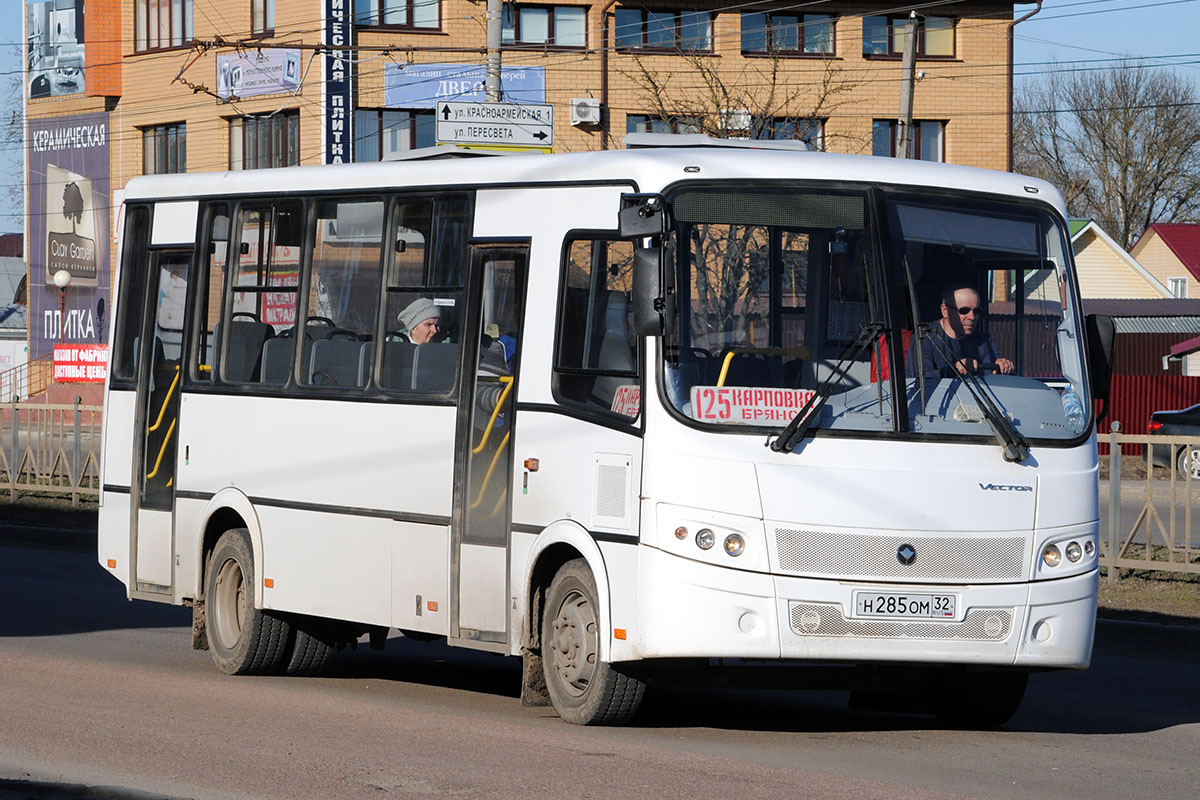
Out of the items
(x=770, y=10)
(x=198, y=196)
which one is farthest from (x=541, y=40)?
(x=198, y=196)

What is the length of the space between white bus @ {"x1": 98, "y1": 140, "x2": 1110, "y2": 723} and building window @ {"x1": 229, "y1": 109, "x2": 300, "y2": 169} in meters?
36.2

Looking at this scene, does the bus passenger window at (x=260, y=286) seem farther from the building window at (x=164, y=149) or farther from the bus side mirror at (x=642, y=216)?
the building window at (x=164, y=149)

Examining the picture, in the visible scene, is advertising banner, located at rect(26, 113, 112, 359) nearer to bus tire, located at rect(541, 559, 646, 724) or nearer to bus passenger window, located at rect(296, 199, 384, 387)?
bus passenger window, located at rect(296, 199, 384, 387)

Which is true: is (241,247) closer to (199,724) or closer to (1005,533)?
(199,724)

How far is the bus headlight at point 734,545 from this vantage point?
9078mm

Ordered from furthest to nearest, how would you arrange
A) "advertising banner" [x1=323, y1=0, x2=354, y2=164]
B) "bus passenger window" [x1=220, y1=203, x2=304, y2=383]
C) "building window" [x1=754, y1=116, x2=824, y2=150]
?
"advertising banner" [x1=323, y1=0, x2=354, y2=164] → "building window" [x1=754, y1=116, x2=824, y2=150] → "bus passenger window" [x1=220, y1=203, x2=304, y2=383]

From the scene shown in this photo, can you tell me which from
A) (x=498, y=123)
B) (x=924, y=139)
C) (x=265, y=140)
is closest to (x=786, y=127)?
(x=924, y=139)

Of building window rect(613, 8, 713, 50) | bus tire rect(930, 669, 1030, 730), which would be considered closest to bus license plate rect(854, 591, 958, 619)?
bus tire rect(930, 669, 1030, 730)

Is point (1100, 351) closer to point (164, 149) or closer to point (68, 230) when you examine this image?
point (164, 149)

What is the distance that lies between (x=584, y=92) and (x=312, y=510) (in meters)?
36.9

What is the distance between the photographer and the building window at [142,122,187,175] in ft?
168

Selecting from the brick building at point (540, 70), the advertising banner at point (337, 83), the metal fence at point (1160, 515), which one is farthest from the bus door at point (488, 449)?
the advertising banner at point (337, 83)

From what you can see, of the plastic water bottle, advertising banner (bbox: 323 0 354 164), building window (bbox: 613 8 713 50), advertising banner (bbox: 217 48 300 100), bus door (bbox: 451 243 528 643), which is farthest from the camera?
building window (bbox: 613 8 713 50)

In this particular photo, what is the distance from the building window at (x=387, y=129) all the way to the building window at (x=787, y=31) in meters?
7.92
